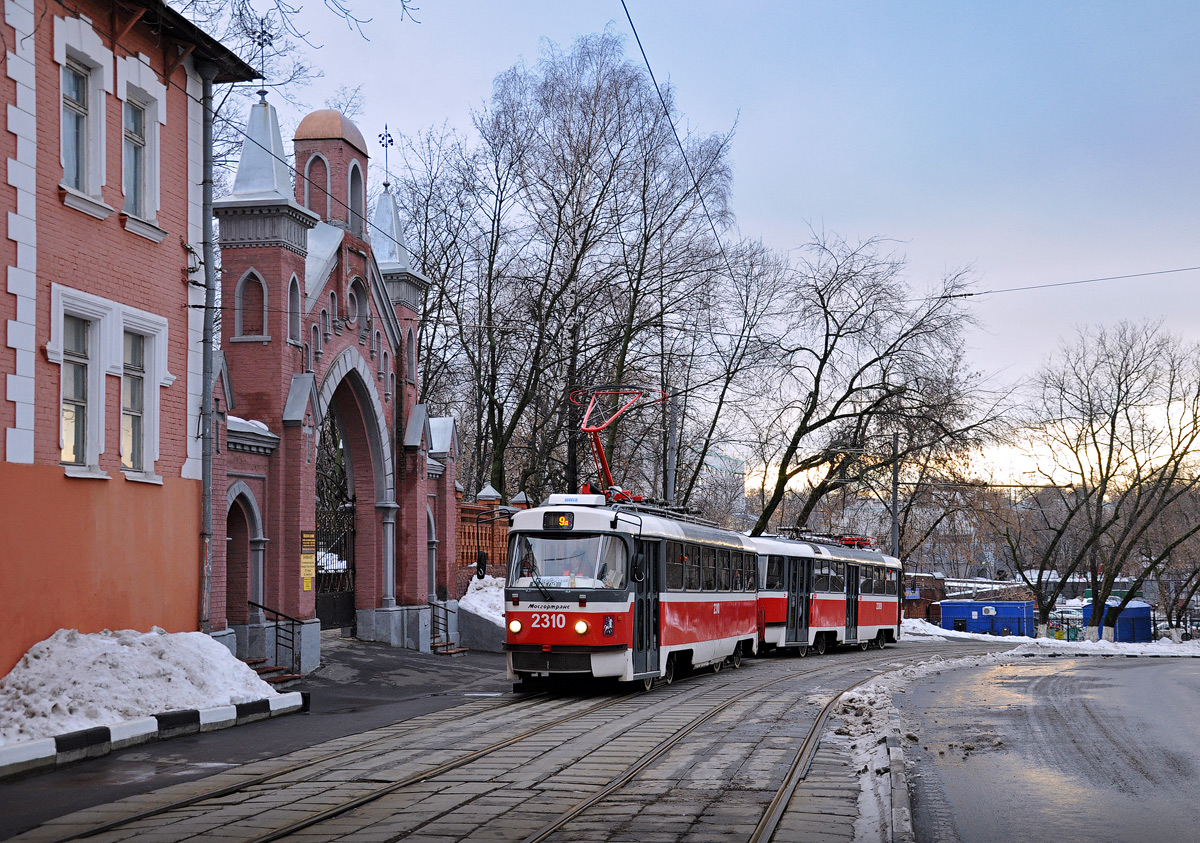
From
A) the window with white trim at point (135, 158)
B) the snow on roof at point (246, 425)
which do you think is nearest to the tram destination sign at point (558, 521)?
the snow on roof at point (246, 425)

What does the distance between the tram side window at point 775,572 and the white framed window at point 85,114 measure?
60.1 ft

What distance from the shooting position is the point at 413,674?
21.7m

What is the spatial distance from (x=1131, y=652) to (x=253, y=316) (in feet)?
106

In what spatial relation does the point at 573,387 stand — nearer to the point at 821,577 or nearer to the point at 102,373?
the point at 821,577

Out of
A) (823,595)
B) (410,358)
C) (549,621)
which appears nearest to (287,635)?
(549,621)

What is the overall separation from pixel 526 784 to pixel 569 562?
8082 millimetres

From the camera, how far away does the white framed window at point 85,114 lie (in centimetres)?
1455

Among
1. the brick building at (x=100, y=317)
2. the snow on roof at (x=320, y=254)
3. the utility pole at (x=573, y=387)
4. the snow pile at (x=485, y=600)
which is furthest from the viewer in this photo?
the utility pole at (x=573, y=387)

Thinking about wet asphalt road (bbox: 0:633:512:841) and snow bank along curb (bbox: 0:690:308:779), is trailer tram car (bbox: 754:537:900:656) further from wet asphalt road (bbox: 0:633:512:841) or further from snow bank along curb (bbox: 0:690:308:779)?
snow bank along curb (bbox: 0:690:308:779)

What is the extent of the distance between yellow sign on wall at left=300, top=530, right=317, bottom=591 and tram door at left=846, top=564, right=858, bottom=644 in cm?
1802

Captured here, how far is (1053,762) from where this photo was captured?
1177 cm

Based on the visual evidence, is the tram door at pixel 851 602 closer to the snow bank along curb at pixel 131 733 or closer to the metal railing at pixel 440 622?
the metal railing at pixel 440 622

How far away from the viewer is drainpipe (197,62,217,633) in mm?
17188

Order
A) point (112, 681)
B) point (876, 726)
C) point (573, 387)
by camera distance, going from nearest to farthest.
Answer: point (112, 681)
point (876, 726)
point (573, 387)
